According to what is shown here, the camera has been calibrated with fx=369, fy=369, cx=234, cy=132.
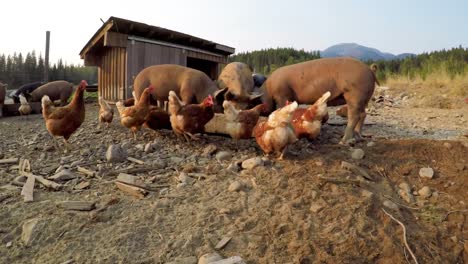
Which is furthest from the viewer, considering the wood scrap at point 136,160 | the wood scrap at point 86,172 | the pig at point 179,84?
the pig at point 179,84

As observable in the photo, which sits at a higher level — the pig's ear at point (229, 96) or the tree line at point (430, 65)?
the tree line at point (430, 65)

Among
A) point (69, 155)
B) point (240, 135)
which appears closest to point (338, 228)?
point (240, 135)

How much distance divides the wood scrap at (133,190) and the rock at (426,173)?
2.88 m

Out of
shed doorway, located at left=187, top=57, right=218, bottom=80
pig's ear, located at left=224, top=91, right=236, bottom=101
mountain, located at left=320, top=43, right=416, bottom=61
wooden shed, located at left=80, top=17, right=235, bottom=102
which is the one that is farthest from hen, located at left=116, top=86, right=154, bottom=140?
mountain, located at left=320, top=43, right=416, bottom=61

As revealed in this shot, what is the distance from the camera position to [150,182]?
3.71 meters

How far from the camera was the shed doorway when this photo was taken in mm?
13852

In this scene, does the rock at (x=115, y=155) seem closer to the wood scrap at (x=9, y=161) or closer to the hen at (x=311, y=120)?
the wood scrap at (x=9, y=161)

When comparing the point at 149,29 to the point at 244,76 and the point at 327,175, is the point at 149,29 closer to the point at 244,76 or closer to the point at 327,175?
the point at 244,76

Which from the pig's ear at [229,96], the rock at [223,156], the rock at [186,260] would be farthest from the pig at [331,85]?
the rock at [186,260]

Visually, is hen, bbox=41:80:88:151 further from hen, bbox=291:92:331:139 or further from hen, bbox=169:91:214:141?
hen, bbox=291:92:331:139

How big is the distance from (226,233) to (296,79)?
3338 mm

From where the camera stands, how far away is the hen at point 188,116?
191 inches

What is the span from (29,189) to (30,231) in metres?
0.88

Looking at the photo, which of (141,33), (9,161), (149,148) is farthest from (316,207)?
(141,33)
